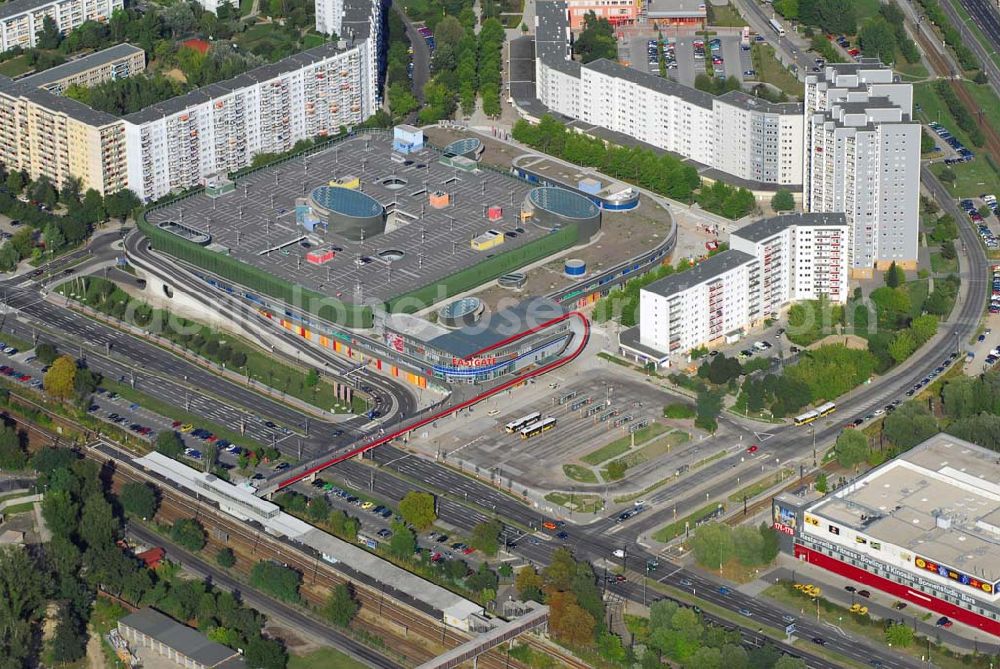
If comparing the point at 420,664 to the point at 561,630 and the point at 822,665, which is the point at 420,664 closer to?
the point at 561,630

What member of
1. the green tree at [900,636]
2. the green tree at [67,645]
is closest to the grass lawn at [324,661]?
the green tree at [67,645]

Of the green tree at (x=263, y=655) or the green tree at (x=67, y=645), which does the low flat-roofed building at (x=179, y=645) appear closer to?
the green tree at (x=263, y=655)

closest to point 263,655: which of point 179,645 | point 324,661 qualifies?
point 324,661

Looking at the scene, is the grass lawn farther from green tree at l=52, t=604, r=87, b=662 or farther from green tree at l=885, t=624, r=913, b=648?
green tree at l=885, t=624, r=913, b=648

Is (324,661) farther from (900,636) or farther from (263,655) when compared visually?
(900,636)

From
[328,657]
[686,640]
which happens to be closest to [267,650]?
[328,657]

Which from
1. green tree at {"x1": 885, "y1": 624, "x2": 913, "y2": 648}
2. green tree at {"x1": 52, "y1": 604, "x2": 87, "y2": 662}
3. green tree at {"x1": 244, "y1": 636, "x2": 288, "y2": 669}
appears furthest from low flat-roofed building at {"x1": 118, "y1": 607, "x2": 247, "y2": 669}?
green tree at {"x1": 885, "y1": 624, "x2": 913, "y2": 648}
